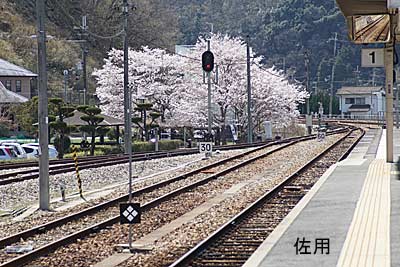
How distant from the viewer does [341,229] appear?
39.8 feet

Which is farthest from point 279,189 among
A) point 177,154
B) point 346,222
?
point 177,154

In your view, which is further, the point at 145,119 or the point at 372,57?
the point at 145,119

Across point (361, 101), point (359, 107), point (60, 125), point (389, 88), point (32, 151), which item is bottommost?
point (32, 151)

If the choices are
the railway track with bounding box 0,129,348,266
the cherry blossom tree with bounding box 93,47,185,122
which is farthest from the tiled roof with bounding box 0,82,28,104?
the railway track with bounding box 0,129,348,266

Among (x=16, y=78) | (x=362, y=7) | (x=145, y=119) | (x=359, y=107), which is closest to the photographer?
(x=362, y=7)

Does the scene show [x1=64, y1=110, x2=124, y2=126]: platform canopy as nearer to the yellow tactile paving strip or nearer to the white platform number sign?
the white platform number sign

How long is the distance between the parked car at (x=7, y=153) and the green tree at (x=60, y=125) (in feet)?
8.15

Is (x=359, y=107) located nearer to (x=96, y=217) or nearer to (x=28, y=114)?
(x=28, y=114)

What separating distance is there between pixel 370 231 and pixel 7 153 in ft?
98.1

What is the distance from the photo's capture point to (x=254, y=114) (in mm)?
62125

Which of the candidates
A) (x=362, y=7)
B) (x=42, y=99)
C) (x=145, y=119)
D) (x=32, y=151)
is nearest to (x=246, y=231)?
(x=42, y=99)

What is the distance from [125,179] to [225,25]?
402ft

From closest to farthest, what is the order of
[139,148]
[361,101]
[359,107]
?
[139,148]
[359,107]
[361,101]

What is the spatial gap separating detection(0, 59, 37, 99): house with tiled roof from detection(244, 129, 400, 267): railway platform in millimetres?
46656
